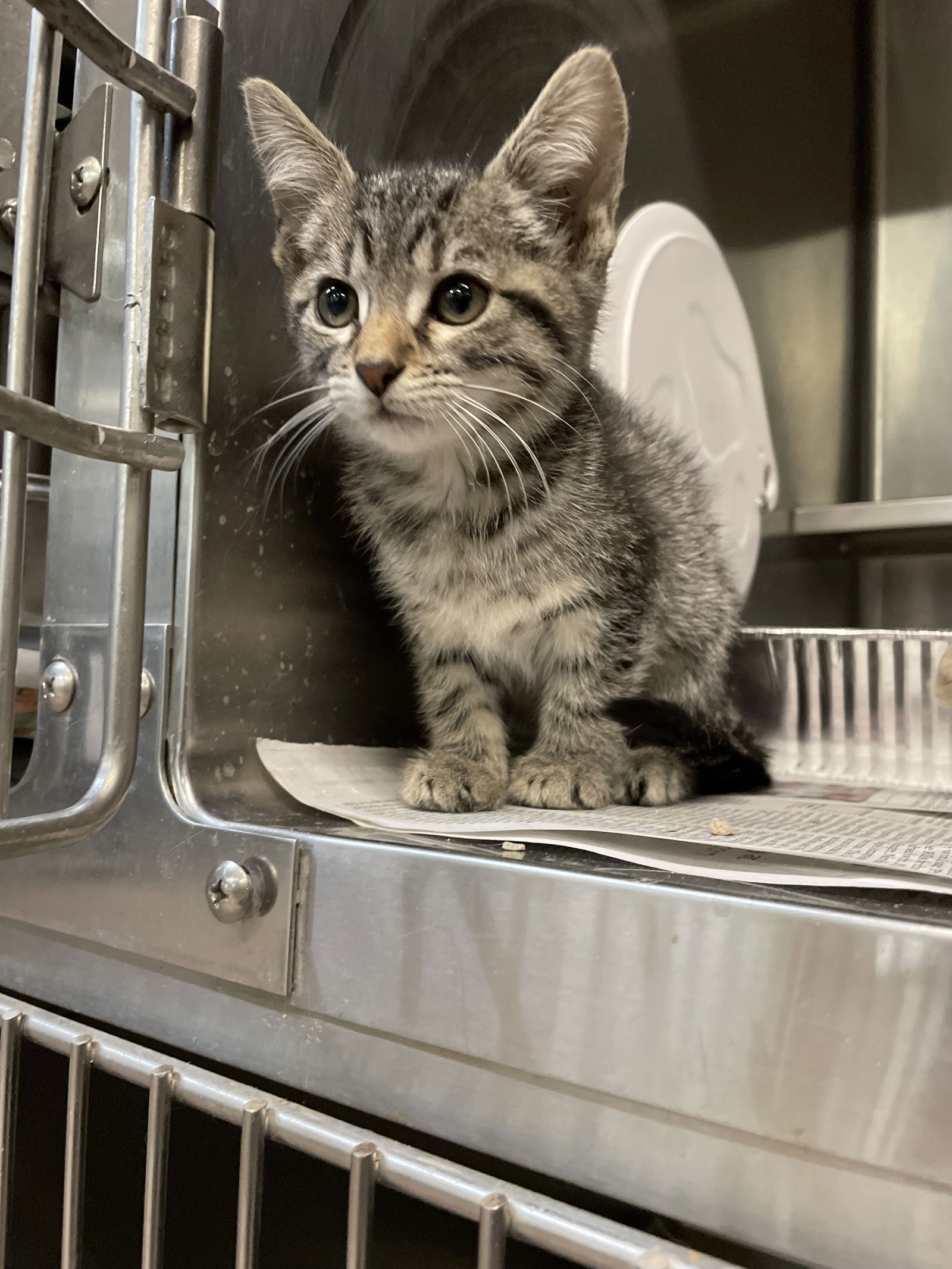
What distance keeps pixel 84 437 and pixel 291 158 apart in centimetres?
42

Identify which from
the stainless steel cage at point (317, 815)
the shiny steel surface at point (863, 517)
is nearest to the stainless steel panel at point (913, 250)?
the shiny steel surface at point (863, 517)

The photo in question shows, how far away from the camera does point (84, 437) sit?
0.49m

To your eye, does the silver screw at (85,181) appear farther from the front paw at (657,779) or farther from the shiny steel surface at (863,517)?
the shiny steel surface at (863,517)

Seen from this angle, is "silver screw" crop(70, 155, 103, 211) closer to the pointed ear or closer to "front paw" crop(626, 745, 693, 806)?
the pointed ear

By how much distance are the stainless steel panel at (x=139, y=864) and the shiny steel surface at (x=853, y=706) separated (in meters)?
0.68

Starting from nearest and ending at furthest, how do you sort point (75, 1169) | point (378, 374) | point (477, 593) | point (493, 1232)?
point (493, 1232) → point (75, 1169) → point (378, 374) → point (477, 593)

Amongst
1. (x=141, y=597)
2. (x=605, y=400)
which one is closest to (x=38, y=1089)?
(x=141, y=597)

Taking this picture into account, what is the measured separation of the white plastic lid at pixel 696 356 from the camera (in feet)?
3.85

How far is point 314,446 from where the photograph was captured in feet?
2.94

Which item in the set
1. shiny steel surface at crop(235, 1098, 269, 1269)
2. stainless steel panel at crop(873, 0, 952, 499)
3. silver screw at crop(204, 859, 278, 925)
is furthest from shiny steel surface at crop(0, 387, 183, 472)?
stainless steel panel at crop(873, 0, 952, 499)

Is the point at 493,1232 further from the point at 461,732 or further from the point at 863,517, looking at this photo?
the point at 863,517

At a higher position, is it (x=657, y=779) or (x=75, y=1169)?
(x=657, y=779)

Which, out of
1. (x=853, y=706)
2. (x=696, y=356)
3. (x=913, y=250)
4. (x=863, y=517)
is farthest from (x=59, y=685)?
(x=913, y=250)

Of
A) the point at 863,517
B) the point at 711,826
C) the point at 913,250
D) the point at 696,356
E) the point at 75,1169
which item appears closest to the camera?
the point at 75,1169
